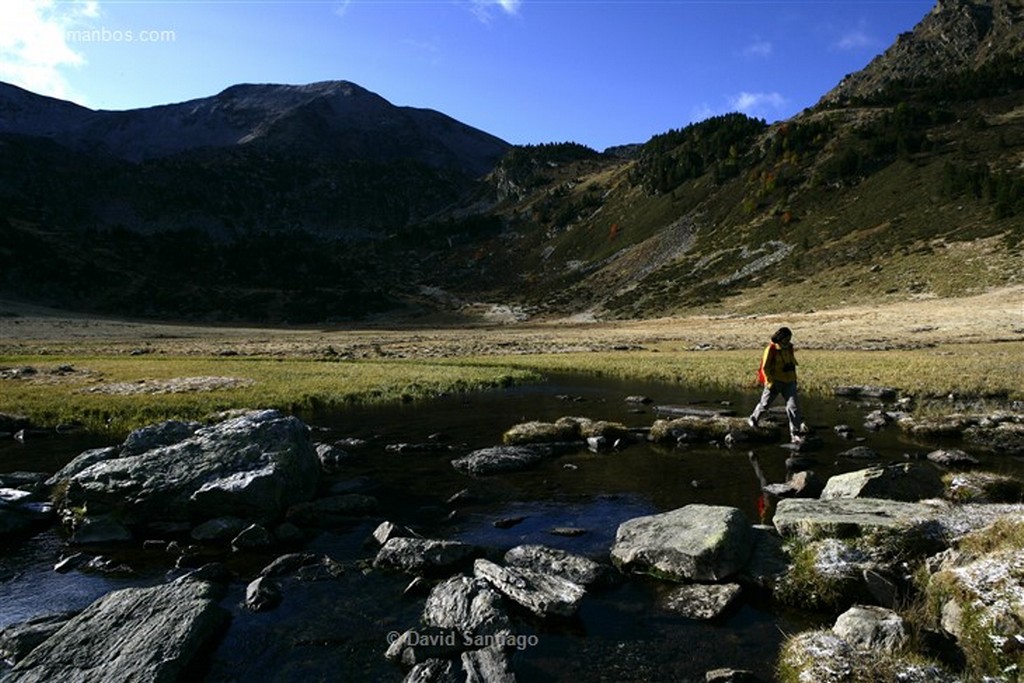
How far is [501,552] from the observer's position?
42.1ft

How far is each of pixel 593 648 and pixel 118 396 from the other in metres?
33.4

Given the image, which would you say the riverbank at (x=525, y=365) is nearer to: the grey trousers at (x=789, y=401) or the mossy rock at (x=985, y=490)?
the grey trousers at (x=789, y=401)

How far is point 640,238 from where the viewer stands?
17025cm

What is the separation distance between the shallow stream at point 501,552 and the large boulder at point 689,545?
495mm

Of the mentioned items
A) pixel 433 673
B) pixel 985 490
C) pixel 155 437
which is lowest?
pixel 433 673

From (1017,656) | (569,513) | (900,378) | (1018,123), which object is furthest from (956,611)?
(1018,123)

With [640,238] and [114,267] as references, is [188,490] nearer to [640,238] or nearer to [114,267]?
[640,238]

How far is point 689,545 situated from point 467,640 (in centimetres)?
471

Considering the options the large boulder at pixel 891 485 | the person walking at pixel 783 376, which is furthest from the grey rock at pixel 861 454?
the large boulder at pixel 891 485

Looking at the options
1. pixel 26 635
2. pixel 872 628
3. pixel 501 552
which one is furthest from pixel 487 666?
pixel 26 635

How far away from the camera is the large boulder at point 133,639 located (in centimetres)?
823

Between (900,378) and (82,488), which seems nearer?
(82,488)

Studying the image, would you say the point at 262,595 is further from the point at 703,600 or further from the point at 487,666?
the point at 703,600

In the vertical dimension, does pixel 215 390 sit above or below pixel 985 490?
below
